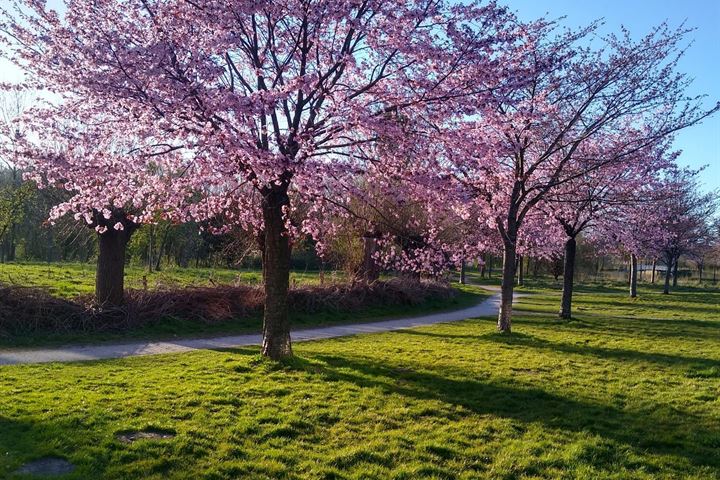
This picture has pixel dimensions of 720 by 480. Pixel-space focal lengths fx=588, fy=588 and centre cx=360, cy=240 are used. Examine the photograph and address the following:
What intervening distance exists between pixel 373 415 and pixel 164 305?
8250 millimetres

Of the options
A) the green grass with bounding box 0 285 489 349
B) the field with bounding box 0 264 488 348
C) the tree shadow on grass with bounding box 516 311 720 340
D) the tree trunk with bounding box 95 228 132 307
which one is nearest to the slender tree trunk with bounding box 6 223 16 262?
the field with bounding box 0 264 488 348

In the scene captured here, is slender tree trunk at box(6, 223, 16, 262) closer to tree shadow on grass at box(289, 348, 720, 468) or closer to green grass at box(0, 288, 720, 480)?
green grass at box(0, 288, 720, 480)

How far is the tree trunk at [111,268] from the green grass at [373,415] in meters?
3.53

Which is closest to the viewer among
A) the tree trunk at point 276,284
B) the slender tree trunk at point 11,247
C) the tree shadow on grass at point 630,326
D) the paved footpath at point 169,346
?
the tree trunk at point 276,284

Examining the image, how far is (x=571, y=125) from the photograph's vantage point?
1391 cm

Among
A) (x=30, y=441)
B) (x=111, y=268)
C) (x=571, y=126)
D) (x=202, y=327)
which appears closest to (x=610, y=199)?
(x=571, y=126)

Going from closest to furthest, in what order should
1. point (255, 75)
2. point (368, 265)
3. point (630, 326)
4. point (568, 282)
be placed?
point (255, 75)
point (630, 326)
point (568, 282)
point (368, 265)

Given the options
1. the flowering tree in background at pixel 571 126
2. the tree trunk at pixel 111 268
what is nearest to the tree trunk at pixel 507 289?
the flowering tree in background at pixel 571 126

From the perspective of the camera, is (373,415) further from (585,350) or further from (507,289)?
(507,289)

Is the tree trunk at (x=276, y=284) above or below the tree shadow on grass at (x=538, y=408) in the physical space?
above

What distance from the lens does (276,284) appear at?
909cm

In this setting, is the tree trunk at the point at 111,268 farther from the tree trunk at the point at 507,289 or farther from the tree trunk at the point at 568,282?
the tree trunk at the point at 568,282

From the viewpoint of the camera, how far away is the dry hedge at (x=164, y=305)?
1124cm

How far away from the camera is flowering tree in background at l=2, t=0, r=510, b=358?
6898mm
